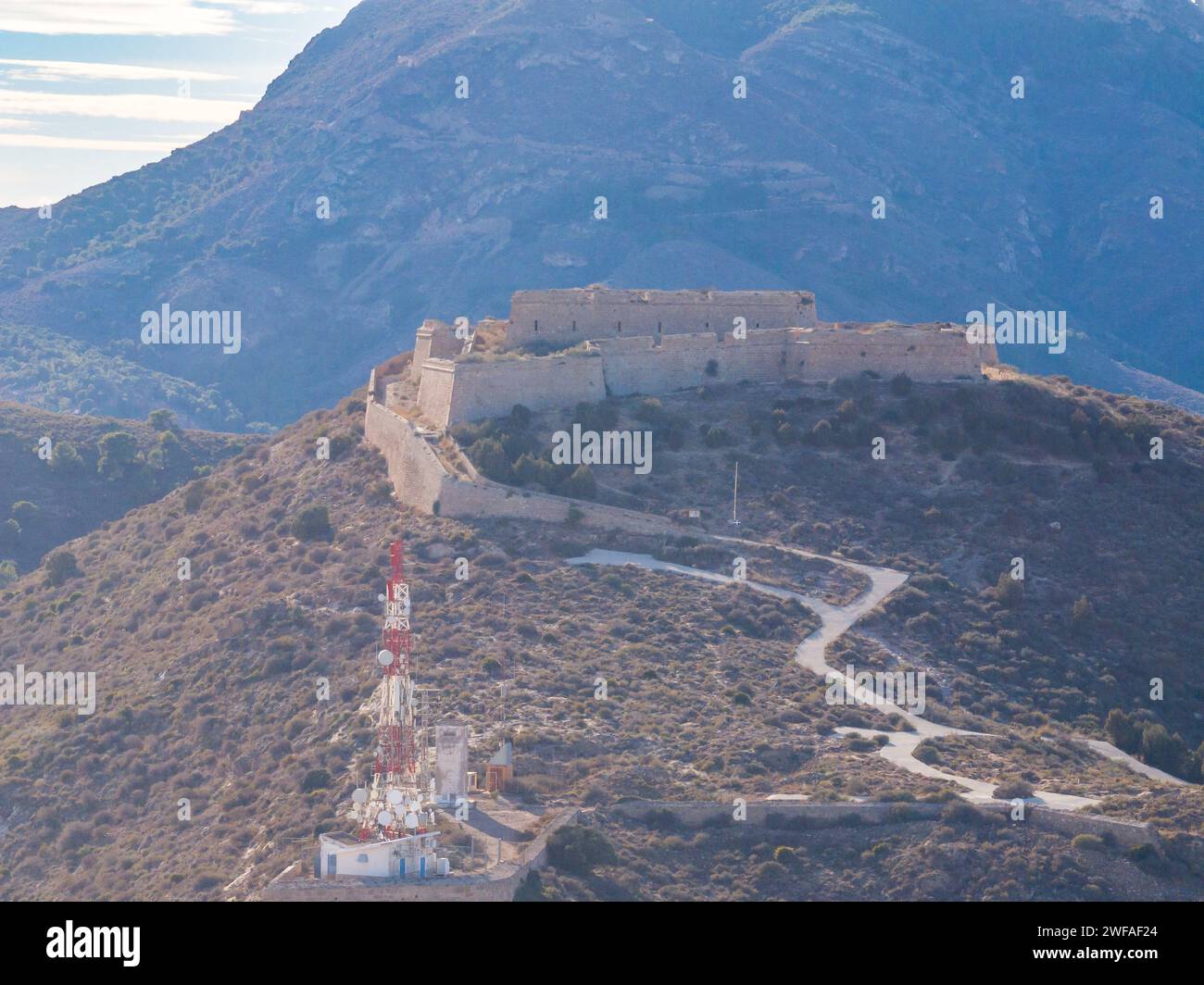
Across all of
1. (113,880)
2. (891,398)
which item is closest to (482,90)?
(891,398)

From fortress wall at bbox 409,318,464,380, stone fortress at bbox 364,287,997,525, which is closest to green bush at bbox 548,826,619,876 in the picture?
stone fortress at bbox 364,287,997,525

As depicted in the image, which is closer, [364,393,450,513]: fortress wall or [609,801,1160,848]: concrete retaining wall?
[609,801,1160,848]: concrete retaining wall

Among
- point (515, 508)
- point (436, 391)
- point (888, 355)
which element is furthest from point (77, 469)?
point (515, 508)

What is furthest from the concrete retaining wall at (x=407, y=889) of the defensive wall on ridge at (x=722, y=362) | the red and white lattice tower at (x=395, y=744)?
the defensive wall on ridge at (x=722, y=362)

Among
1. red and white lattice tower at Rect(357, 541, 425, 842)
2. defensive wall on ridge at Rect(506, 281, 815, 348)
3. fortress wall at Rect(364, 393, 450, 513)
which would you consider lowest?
red and white lattice tower at Rect(357, 541, 425, 842)

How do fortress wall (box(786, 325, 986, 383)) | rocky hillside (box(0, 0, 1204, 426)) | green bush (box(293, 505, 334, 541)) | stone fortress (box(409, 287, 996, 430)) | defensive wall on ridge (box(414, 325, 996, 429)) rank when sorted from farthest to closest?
rocky hillside (box(0, 0, 1204, 426)) < fortress wall (box(786, 325, 986, 383)) < stone fortress (box(409, 287, 996, 430)) < defensive wall on ridge (box(414, 325, 996, 429)) < green bush (box(293, 505, 334, 541))

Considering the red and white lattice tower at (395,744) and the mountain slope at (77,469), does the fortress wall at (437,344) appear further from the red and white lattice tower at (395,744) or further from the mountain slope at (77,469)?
the red and white lattice tower at (395,744)

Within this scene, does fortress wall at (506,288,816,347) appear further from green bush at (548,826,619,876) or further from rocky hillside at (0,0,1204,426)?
rocky hillside at (0,0,1204,426)
